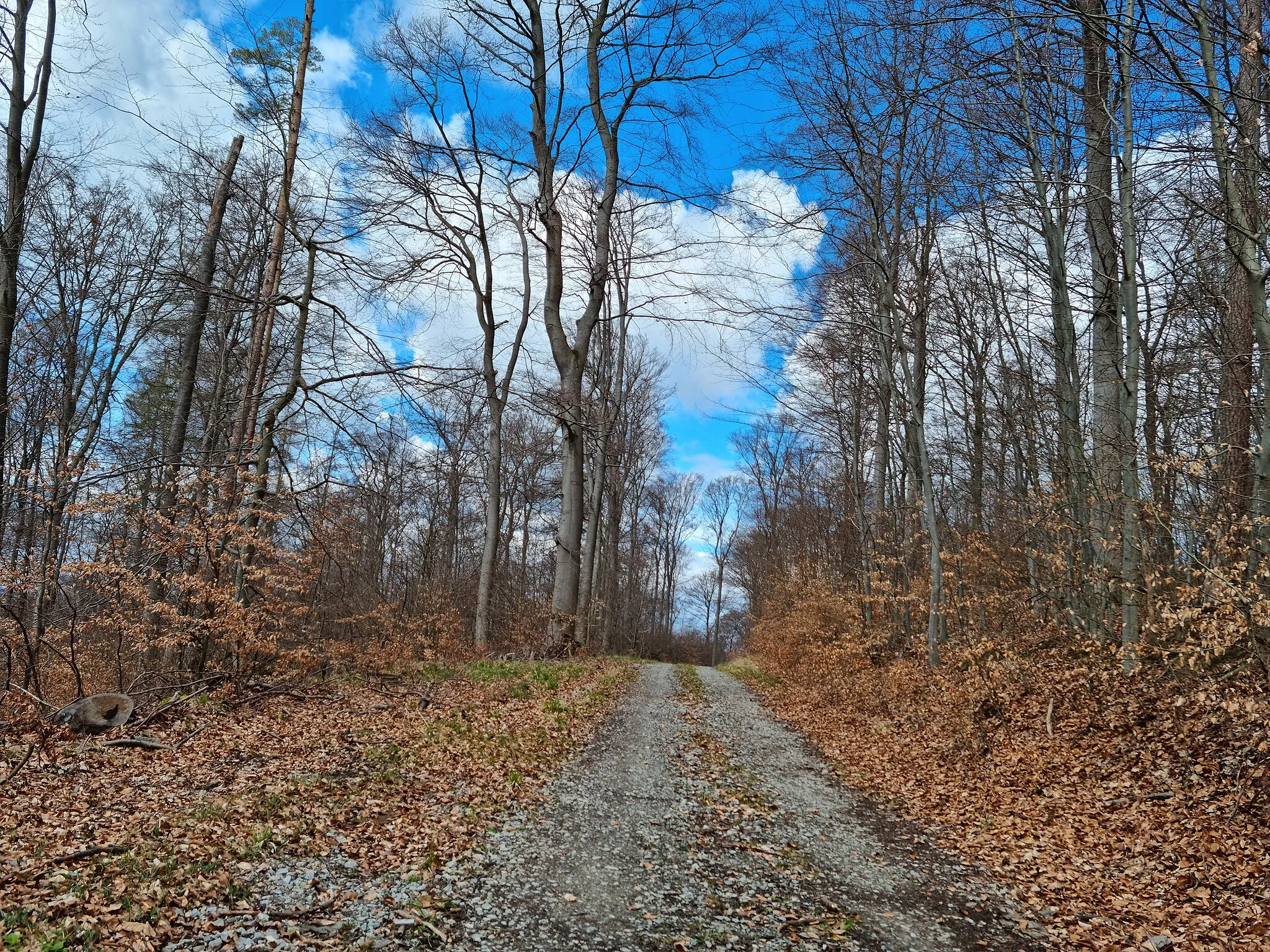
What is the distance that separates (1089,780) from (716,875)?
164 inches

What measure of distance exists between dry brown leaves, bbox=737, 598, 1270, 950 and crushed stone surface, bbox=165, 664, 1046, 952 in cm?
61

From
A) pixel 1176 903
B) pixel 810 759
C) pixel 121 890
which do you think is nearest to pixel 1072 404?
pixel 810 759

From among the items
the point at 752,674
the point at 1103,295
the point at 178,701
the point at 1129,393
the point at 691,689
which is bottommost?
the point at 752,674

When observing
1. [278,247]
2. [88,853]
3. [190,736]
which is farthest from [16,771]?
[278,247]

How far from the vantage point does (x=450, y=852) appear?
16.2ft

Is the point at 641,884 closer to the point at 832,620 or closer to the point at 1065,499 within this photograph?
the point at 1065,499

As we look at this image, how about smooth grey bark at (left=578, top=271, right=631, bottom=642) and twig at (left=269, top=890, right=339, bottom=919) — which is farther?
smooth grey bark at (left=578, top=271, right=631, bottom=642)

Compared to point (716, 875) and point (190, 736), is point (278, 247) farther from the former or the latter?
point (716, 875)

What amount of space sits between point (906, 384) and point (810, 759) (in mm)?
7251

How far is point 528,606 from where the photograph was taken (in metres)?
23.5

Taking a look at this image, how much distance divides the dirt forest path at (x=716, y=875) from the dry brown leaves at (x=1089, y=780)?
1.65ft

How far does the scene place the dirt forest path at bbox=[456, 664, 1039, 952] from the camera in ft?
13.4

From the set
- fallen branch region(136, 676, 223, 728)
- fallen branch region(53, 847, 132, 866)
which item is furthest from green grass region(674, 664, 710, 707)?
fallen branch region(53, 847, 132, 866)

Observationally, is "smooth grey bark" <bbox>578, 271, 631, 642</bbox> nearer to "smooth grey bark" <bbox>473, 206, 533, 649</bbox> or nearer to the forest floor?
"smooth grey bark" <bbox>473, 206, 533, 649</bbox>
